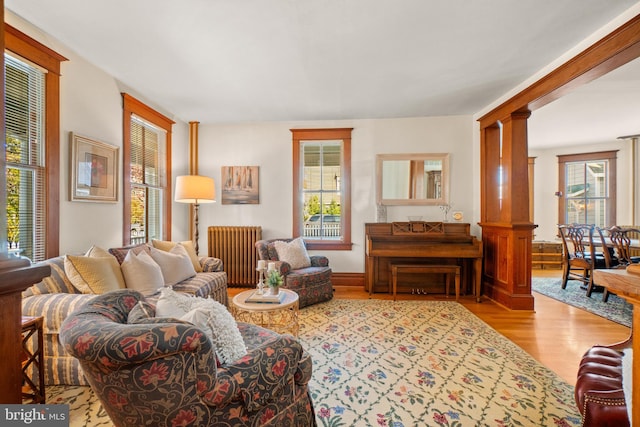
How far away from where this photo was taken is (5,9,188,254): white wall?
2486 mm

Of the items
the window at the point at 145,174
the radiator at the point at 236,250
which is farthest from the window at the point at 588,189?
the window at the point at 145,174

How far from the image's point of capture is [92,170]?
109 inches

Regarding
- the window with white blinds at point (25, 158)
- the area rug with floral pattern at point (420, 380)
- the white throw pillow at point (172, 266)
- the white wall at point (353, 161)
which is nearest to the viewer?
the area rug with floral pattern at point (420, 380)

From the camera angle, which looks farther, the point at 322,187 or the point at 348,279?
the point at 322,187

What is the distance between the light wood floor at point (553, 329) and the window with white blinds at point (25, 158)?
4.20 meters

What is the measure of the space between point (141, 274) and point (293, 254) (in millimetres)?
1807

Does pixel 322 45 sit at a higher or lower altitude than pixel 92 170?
higher

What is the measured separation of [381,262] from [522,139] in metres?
2.37

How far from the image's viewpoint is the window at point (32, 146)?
2145mm

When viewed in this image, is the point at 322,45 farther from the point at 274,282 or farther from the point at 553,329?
the point at 553,329

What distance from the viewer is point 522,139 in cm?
342

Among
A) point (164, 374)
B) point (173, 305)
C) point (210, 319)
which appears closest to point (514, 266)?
point (210, 319)

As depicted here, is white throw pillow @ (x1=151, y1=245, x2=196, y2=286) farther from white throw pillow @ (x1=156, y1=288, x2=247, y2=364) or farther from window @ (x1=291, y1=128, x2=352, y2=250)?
window @ (x1=291, y1=128, x2=352, y2=250)

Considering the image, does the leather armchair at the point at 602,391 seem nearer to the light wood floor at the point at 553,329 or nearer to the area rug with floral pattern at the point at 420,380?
the area rug with floral pattern at the point at 420,380
